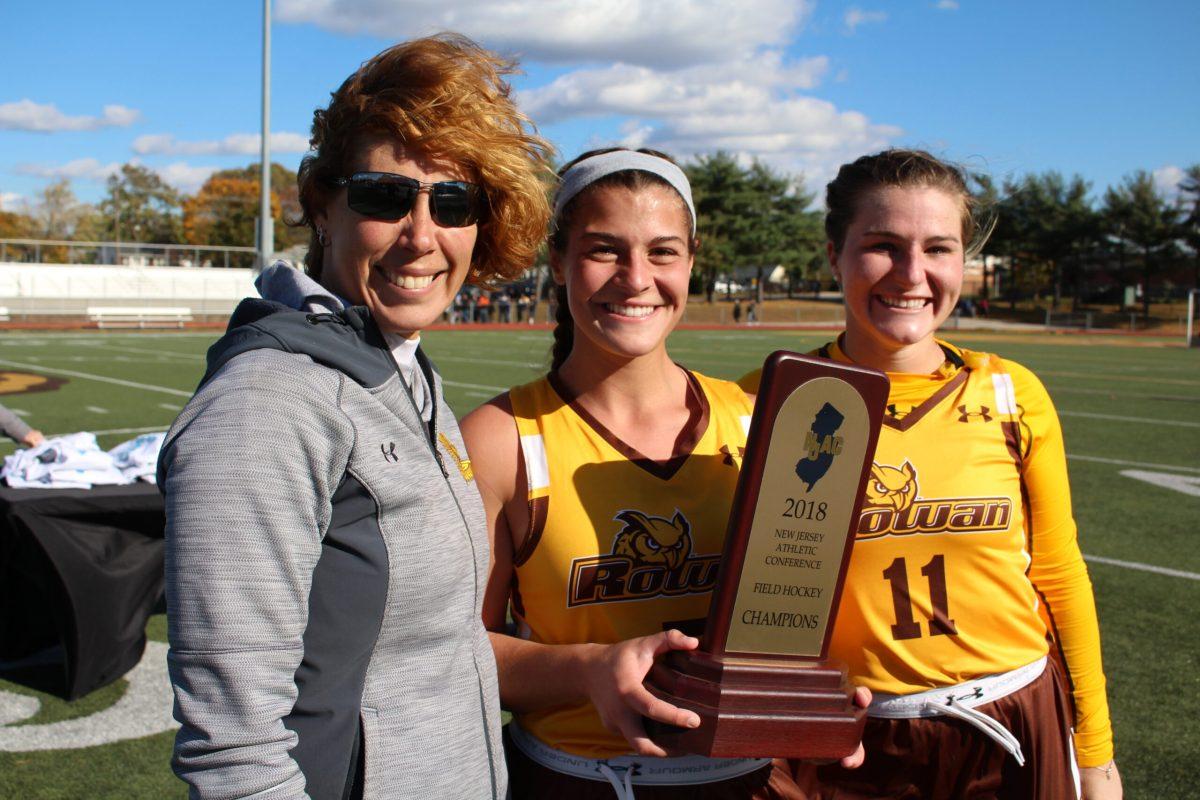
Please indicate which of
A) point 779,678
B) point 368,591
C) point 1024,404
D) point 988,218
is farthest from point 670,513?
point 988,218

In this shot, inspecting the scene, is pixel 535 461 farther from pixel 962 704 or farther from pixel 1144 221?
pixel 1144 221

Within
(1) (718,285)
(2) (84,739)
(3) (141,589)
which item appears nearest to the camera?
(2) (84,739)

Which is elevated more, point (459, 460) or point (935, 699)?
→ point (459, 460)

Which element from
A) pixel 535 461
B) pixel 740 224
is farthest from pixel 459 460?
pixel 740 224

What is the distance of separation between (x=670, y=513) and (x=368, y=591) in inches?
26.5

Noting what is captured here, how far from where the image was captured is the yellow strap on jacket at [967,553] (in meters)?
2.01

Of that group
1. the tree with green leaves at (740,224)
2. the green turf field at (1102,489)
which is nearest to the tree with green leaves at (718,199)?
the tree with green leaves at (740,224)

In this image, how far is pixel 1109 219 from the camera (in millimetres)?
61562

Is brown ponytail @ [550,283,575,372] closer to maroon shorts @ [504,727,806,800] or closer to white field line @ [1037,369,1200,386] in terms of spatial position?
maroon shorts @ [504,727,806,800]

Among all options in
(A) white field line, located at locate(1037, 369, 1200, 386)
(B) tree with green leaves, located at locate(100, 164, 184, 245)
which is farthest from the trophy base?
(B) tree with green leaves, located at locate(100, 164, 184, 245)

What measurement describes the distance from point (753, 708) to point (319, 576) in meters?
0.67

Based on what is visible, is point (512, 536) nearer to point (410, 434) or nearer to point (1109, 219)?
point (410, 434)

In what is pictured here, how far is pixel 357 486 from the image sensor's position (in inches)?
55.8

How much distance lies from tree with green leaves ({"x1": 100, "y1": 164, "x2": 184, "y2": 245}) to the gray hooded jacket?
8959cm
